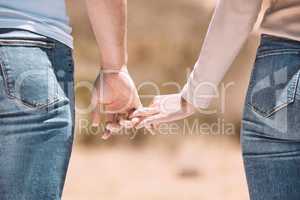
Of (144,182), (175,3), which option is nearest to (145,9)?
(175,3)

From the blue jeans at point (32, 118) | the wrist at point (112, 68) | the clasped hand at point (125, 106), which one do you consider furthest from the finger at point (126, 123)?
the blue jeans at point (32, 118)

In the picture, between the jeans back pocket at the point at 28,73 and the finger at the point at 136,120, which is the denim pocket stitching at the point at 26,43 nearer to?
the jeans back pocket at the point at 28,73

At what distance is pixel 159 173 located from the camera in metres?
6.75

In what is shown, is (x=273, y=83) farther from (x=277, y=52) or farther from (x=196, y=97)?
(x=196, y=97)

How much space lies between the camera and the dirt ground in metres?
5.99

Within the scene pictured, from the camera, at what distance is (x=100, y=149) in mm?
7395

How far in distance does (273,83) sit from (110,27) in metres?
0.50

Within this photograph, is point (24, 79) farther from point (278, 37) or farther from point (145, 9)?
point (145, 9)

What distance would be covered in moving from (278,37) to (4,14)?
509 mm

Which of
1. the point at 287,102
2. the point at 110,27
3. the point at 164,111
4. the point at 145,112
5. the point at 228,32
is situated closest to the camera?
the point at 287,102

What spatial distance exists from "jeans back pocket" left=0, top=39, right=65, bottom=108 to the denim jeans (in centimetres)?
37

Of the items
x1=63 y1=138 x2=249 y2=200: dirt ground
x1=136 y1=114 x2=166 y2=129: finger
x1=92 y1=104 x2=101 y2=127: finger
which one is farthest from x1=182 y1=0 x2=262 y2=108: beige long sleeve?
x1=63 y1=138 x2=249 y2=200: dirt ground

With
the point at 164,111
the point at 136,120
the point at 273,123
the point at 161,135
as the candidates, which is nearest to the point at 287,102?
the point at 273,123

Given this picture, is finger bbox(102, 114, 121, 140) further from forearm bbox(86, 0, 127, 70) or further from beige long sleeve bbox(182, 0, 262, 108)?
beige long sleeve bbox(182, 0, 262, 108)
